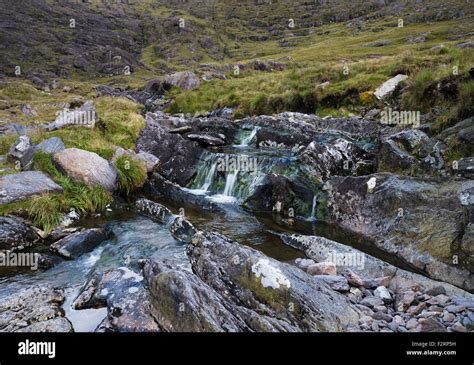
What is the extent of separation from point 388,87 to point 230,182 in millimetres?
14737

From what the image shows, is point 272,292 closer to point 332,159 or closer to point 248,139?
point 332,159

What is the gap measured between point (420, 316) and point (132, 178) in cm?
1465

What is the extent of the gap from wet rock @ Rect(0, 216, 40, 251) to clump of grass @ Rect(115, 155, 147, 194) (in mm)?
5683

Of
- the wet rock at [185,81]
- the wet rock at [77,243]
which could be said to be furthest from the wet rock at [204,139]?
the wet rock at [185,81]

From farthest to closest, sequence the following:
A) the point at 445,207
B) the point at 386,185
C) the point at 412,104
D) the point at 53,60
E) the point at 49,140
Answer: the point at 53,60 < the point at 412,104 < the point at 49,140 < the point at 386,185 < the point at 445,207

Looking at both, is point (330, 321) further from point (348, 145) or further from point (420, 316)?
point (348, 145)

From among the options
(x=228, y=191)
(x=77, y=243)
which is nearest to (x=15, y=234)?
(x=77, y=243)

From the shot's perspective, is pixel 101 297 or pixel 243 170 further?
pixel 243 170

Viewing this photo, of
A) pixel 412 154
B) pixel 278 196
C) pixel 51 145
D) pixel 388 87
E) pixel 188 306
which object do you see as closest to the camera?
pixel 188 306

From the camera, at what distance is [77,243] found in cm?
1267

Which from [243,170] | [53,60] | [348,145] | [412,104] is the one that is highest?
[53,60]

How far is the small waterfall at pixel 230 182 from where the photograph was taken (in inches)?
783
